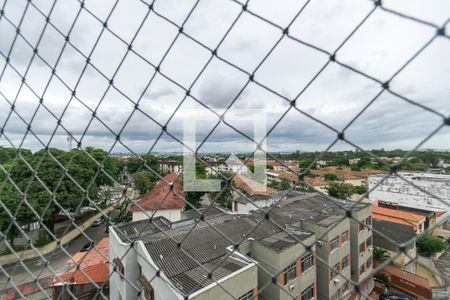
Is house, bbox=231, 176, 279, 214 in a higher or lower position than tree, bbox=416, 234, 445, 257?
higher

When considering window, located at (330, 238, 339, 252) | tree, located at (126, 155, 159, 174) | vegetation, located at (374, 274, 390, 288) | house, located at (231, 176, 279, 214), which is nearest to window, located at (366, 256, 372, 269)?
vegetation, located at (374, 274, 390, 288)

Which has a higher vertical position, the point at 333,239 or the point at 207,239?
the point at 207,239

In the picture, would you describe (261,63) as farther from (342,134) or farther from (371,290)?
(371,290)

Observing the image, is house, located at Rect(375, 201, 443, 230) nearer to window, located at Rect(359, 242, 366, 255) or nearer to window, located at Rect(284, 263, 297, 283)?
window, located at Rect(359, 242, 366, 255)

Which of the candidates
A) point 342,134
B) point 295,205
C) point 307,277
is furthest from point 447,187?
point 342,134

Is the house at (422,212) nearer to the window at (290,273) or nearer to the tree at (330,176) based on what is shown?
the tree at (330,176)

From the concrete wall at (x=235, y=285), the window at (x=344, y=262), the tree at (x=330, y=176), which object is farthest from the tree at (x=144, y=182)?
the tree at (x=330, y=176)

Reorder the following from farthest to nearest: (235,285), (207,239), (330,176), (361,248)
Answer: (330,176), (361,248), (207,239), (235,285)

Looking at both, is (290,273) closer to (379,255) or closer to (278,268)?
(278,268)

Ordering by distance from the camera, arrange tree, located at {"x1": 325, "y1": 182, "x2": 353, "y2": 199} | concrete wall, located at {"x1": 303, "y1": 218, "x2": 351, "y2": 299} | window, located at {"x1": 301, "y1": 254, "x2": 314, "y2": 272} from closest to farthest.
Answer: window, located at {"x1": 301, "y1": 254, "x2": 314, "y2": 272}, concrete wall, located at {"x1": 303, "y1": 218, "x2": 351, "y2": 299}, tree, located at {"x1": 325, "y1": 182, "x2": 353, "y2": 199}

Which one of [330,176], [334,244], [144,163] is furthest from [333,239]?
[330,176]
